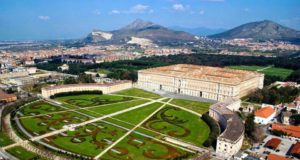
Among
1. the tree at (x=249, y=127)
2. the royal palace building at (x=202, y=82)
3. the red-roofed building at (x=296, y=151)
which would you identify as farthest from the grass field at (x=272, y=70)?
the red-roofed building at (x=296, y=151)

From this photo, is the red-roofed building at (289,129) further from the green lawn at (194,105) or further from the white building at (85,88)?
the white building at (85,88)

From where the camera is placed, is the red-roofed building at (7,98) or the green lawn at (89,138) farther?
the red-roofed building at (7,98)

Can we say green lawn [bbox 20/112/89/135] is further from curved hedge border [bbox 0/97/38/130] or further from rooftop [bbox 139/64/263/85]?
rooftop [bbox 139/64/263/85]

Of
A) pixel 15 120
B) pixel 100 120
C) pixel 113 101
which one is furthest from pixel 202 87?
pixel 15 120

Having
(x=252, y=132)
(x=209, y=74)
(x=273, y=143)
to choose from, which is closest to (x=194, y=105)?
(x=209, y=74)

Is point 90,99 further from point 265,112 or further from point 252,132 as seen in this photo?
point 265,112

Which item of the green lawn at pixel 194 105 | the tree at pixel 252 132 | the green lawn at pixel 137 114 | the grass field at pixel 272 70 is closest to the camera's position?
the tree at pixel 252 132
